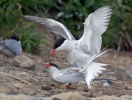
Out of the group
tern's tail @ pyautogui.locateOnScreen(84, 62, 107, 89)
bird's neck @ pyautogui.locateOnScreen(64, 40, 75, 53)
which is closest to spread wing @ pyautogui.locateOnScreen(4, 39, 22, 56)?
bird's neck @ pyautogui.locateOnScreen(64, 40, 75, 53)

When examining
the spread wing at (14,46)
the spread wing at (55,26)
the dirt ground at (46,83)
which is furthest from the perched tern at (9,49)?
the spread wing at (55,26)

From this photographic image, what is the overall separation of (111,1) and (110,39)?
29.4 inches

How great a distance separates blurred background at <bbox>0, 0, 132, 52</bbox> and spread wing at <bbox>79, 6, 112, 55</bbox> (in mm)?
1686

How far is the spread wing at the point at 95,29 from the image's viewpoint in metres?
6.26

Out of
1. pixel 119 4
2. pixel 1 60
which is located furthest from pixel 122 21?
pixel 1 60

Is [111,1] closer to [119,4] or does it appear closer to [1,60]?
[119,4]

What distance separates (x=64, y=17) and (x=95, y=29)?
10.6ft

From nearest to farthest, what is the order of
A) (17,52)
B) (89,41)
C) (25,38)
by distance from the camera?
(89,41) < (17,52) < (25,38)

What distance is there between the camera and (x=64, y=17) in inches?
377

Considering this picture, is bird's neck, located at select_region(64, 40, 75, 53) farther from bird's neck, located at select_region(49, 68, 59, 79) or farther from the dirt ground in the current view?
bird's neck, located at select_region(49, 68, 59, 79)

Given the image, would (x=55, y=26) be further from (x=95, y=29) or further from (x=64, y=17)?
(x=64, y=17)

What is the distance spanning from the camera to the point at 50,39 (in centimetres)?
931

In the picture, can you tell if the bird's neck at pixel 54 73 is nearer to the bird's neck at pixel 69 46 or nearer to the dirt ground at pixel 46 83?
the dirt ground at pixel 46 83

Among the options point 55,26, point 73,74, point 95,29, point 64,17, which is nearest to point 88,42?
point 95,29
